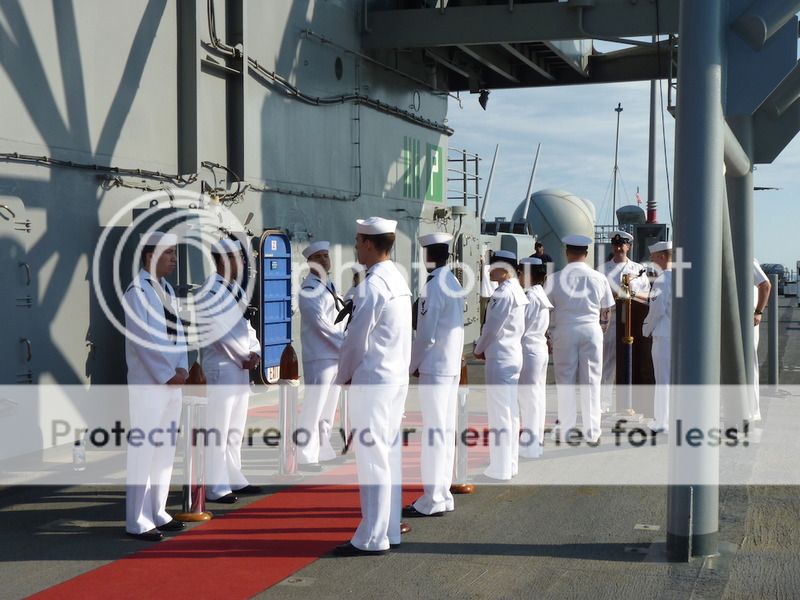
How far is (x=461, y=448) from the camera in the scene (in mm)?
7223

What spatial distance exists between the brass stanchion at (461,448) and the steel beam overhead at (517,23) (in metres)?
7.01

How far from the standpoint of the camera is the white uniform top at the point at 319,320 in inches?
304

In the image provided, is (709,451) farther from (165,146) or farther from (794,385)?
(794,385)

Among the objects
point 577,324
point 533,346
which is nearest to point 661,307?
point 577,324

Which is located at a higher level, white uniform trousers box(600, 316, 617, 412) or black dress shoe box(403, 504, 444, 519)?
white uniform trousers box(600, 316, 617, 412)

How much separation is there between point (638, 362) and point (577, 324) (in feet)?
7.16

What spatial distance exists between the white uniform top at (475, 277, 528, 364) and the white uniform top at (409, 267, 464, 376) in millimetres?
858

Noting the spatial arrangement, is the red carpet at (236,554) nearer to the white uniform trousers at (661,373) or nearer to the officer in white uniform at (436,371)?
the officer in white uniform at (436,371)

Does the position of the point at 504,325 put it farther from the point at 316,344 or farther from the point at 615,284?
the point at 615,284

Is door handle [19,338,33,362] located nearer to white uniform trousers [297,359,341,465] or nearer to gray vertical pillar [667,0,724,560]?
white uniform trousers [297,359,341,465]

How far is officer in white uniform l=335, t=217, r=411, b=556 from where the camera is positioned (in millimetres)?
5383

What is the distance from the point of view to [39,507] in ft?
22.0

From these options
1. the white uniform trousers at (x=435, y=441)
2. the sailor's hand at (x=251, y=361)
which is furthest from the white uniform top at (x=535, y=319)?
the sailor's hand at (x=251, y=361)

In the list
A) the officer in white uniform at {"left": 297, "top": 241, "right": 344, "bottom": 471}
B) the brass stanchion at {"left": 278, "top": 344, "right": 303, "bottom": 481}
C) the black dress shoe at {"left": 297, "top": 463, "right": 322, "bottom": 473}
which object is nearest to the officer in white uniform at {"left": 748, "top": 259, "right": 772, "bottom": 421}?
the officer in white uniform at {"left": 297, "top": 241, "right": 344, "bottom": 471}
